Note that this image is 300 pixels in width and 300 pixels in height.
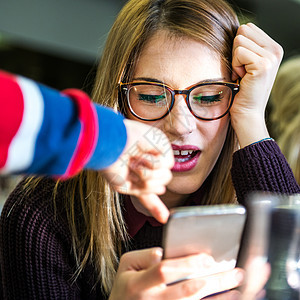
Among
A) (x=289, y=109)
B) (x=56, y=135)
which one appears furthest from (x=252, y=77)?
(x=289, y=109)

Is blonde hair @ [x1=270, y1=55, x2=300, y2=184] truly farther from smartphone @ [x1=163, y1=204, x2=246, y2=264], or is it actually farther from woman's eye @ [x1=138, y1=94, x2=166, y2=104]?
smartphone @ [x1=163, y1=204, x2=246, y2=264]

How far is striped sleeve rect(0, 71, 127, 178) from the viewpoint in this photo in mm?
362

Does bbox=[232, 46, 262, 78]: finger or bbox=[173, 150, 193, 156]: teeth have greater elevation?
bbox=[232, 46, 262, 78]: finger

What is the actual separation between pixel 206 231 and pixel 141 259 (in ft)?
0.30

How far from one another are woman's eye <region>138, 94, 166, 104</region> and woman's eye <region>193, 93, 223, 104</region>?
0.16ft

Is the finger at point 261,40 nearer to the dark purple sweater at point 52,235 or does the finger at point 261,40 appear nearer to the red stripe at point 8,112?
the dark purple sweater at point 52,235

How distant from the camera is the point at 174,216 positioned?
1.24 feet

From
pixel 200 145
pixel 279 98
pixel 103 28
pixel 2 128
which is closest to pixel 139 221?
pixel 200 145

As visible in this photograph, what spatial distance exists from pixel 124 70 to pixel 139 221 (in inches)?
10.5

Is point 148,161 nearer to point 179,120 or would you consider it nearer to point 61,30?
point 179,120

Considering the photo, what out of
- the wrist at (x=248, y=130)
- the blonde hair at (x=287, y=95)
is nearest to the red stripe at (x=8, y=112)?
the wrist at (x=248, y=130)

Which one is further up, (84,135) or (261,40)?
(261,40)

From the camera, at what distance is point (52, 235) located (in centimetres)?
75

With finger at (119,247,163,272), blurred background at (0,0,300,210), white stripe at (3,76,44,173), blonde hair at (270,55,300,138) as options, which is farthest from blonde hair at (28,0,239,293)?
blurred background at (0,0,300,210)
